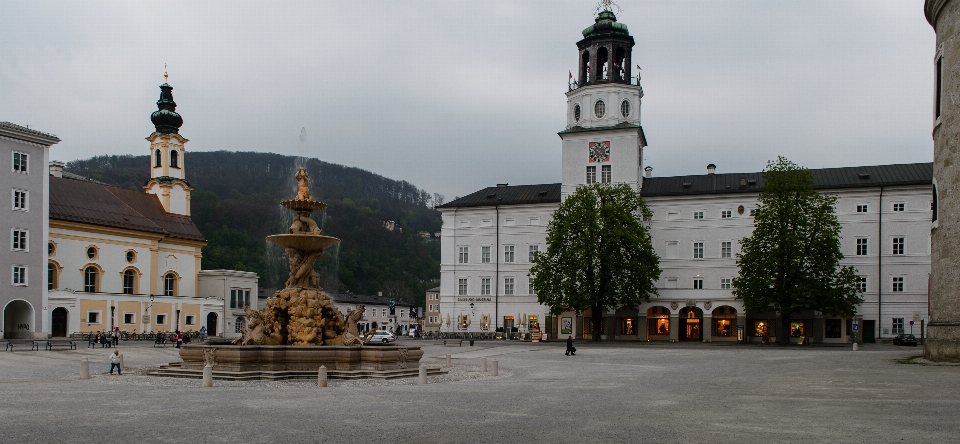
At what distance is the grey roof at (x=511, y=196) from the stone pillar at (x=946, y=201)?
41079 mm

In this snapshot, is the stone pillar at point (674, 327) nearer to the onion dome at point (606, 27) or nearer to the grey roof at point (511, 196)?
the grey roof at point (511, 196)

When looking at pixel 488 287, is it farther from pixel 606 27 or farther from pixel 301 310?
pixel 301 310

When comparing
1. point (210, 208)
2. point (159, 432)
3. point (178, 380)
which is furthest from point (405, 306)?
point (159, 432)

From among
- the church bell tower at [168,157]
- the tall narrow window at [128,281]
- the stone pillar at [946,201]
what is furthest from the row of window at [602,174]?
the church bell tower at [168,157]

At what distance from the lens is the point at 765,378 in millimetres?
23781

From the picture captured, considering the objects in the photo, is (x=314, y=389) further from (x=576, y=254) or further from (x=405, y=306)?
(x=405, y=306)

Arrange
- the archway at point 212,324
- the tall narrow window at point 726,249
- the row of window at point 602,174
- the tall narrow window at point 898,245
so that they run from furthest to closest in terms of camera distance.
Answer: the archway at point 212,324
the row of window at point 602,174
the tall narrow window at point 726,249
the tall narrow window at point 898,245

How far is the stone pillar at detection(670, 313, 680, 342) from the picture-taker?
6325 cm

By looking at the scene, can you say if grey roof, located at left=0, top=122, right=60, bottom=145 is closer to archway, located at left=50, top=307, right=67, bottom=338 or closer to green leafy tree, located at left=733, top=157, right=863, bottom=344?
archway, located at left=50, top=307, right=67, bottom=338

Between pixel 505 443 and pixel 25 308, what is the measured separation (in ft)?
181

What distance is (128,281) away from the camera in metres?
71.6

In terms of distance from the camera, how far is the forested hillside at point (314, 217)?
11369 centimetres

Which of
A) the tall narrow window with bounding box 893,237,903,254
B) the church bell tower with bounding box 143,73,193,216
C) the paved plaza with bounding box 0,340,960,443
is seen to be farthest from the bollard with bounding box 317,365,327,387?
the church bell tower with bounding box 143,73,193,216

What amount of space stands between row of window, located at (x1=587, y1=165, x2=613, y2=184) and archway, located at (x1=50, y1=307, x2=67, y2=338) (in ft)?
133
